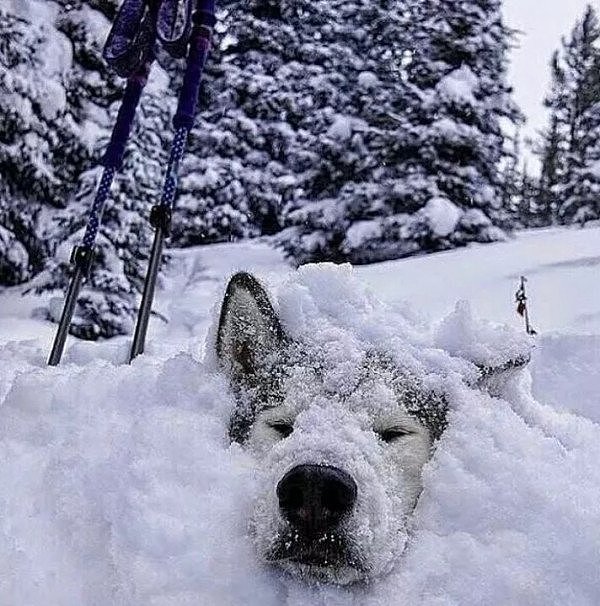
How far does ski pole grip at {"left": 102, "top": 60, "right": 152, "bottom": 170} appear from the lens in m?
3.72

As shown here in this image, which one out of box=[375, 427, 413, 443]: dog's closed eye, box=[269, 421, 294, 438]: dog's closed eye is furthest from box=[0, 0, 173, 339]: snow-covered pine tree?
box=[375, 427, 413, 443]: dog's closed eye

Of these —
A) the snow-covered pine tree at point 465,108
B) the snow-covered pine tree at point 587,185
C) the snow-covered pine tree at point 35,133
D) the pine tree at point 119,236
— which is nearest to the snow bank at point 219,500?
the pine tree at point 119,236

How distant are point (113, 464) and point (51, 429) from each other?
329 mm

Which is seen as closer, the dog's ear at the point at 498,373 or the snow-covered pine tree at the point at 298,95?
the dog's ear at the point at 498,373

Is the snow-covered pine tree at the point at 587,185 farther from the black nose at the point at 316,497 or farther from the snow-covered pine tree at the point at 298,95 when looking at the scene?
the black nose at the point at 316,497

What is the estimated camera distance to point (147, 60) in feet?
12.4

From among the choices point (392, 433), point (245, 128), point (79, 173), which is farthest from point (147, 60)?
point (245, 128)

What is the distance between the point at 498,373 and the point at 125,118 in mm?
2592

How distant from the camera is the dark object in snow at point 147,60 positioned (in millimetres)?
3623

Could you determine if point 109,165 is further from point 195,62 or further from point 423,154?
point 423,154

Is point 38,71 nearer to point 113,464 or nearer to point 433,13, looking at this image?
point 433,13

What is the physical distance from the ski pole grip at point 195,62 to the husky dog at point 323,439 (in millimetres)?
2003

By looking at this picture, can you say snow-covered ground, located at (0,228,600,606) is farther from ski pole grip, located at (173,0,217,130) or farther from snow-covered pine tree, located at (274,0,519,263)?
snow-covered pine tree, located at (274,0,519,263)

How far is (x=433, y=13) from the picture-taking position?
1398 centimetres
